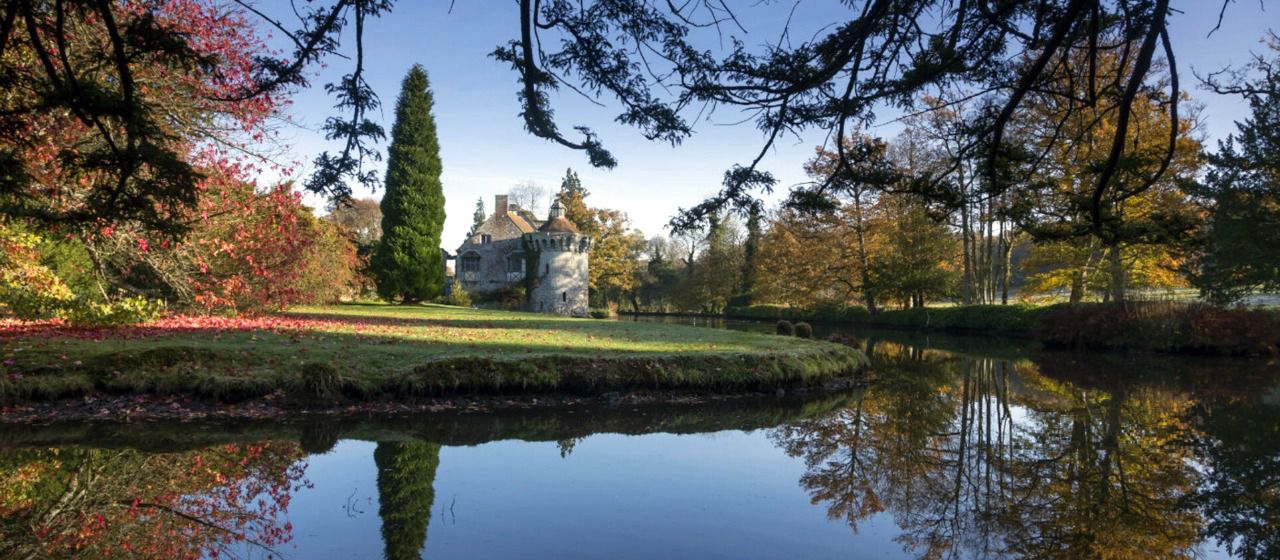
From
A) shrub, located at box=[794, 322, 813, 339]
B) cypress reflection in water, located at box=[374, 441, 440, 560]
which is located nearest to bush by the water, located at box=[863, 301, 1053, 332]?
shrub, located at box=[794, 322, 813, 339]

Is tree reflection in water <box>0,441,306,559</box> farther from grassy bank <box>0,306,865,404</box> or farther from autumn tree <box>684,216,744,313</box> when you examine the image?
autumn tree <box>684,216,744,313</box>

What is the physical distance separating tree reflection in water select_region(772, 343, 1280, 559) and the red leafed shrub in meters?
9.69

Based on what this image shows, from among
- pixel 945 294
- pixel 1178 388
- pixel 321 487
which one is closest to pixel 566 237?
pixel 945 294

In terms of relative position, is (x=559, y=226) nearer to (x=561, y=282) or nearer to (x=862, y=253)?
(x=561, y=282)

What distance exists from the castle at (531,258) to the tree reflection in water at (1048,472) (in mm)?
24275

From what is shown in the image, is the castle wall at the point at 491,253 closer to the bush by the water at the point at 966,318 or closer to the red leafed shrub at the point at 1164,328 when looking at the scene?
the bush by the water at the point at 966,318

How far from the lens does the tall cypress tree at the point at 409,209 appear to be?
32.9 m

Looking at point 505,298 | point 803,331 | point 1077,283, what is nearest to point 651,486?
point 803,331

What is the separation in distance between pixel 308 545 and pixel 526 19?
356cm

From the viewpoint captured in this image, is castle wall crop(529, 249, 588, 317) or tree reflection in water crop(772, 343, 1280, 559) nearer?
tree reflection in water crop(772, 343, 1280, 559)

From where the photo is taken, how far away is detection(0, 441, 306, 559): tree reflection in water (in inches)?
159

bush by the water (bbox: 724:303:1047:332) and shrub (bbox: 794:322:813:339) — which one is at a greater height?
bush by the water (bbox: 724:303:1047:332)

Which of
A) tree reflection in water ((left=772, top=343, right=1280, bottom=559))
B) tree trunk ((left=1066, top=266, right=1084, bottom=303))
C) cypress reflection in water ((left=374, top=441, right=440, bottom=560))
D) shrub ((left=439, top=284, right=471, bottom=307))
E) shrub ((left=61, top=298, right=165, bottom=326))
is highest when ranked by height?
tree trunk ((left=1066, top=266, right=1084, bottom=303))

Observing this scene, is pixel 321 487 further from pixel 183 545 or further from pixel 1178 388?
pixel 1178 388
